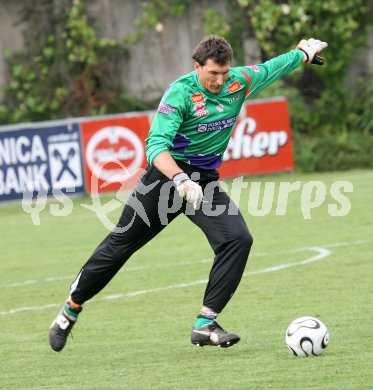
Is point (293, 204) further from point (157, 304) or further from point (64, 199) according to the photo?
point (157, 304)

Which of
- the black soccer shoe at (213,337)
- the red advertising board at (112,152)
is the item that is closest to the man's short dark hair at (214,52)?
the black soccer shoe at (213,337)

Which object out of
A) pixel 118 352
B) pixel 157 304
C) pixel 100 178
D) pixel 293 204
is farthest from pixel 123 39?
pixel 118 352

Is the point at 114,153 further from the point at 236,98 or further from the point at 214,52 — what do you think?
the point at 214,52

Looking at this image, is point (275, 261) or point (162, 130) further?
point (275, 261)

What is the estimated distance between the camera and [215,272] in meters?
7.88

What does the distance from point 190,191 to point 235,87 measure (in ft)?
3.67

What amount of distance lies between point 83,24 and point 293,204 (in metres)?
9.11

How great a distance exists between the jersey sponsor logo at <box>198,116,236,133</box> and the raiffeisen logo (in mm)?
11094

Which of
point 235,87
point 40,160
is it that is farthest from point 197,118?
point 40,160

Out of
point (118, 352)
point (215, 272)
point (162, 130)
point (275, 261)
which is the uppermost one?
point (162, 130)

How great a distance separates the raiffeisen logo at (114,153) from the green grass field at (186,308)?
271cm

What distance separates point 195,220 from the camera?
8.02 meters

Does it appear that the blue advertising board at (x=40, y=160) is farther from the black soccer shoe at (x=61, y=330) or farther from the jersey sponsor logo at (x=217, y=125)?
the jersey sponsor logo at (x=217, y=125)

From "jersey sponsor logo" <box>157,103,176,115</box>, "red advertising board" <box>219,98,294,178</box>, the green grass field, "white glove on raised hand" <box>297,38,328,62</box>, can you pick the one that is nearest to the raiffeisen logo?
"red advertising board" <box>219,98,294,178</box>
